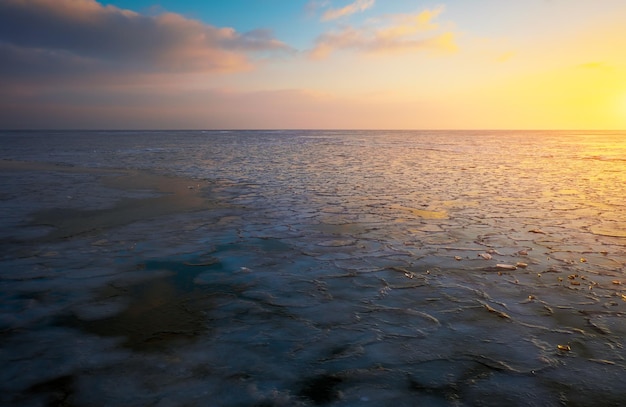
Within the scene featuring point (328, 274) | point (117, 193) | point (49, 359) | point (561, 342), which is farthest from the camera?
point (117, 193)

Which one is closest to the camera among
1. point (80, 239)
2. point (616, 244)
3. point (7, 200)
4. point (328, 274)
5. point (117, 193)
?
point (328, 274)

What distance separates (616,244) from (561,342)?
316cm

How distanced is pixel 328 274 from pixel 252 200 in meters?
4.58

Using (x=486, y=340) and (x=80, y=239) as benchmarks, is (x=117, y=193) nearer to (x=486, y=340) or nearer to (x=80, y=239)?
(x=80, y=239)

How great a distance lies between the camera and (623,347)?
2.71 metres

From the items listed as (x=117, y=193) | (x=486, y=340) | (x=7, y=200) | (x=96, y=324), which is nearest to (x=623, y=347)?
(x=486, y=340)

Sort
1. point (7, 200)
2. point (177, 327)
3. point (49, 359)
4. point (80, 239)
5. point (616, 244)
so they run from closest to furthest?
point (49, 359), point (177, 327), point (616, 244), point (80, 239), point (7, 200)

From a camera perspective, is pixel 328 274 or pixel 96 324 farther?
pixel 328 274

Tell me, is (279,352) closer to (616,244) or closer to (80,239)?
(80,239)

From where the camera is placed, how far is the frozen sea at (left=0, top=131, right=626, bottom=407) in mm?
2318

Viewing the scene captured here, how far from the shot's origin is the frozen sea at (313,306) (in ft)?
7.61

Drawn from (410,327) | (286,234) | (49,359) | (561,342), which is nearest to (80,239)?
(286,234)

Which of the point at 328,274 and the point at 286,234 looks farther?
the point at 286,234

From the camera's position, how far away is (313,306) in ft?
11.2
